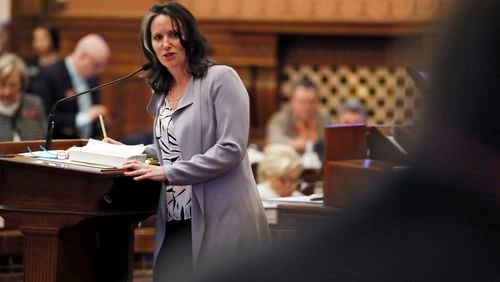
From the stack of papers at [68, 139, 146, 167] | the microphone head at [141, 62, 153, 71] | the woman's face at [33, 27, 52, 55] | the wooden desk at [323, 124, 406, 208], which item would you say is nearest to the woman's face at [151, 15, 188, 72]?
the microphone head at [141, 62, 153, 71]

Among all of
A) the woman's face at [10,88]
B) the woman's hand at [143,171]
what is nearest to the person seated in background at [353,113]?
the woman's face at [10,88]

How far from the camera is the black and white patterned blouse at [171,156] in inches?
131

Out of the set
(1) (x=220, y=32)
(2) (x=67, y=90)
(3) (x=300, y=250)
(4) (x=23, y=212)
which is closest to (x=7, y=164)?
(4) (x=23, y=212)

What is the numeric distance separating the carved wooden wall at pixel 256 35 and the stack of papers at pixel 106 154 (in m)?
6.36

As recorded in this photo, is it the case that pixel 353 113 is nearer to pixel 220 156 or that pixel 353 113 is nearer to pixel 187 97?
pixel 187 97

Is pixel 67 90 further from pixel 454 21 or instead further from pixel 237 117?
pixel 454 21

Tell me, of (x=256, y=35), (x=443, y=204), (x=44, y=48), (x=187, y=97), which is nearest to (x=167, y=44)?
(x=187, y=97)

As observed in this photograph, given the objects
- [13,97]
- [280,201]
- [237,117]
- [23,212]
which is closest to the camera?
[237,117]

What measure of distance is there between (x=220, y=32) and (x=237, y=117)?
6.88 meters

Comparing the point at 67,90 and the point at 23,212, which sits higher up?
the point at 67,90

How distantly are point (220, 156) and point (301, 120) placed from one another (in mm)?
5170

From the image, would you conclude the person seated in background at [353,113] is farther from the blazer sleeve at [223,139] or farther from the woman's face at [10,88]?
the blazer sleeve at [223,139]

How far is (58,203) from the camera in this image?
3.38 meters

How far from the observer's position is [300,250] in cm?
62
